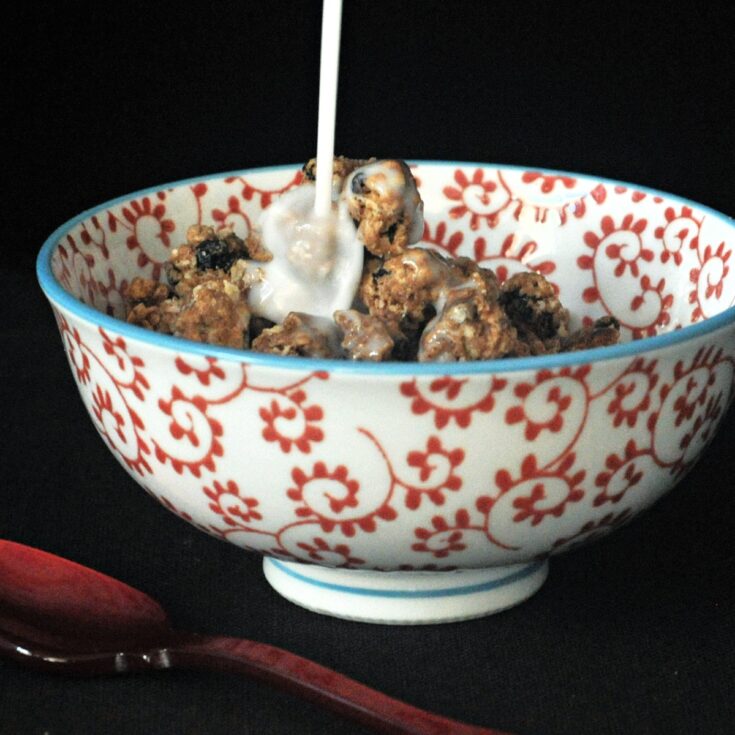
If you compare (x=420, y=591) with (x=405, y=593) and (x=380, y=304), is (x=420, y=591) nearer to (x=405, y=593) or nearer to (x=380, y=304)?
Result: (x=405, y=593)

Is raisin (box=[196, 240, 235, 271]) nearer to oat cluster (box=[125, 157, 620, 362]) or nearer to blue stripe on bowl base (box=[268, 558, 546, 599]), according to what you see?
oat cluster (box=[125, 157, 620, 362])

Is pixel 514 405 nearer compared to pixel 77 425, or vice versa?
pixel 514 405

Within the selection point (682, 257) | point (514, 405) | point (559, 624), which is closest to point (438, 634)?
point (559, 624)

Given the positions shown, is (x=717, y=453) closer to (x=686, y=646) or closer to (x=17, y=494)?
(x=686, y=646)

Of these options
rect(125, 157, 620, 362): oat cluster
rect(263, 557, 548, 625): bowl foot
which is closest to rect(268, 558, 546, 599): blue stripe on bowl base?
rect(263, 557, 548, 625): bowl foot

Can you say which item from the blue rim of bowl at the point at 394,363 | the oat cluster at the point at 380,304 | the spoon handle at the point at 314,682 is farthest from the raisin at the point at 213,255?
the spoon handle at the point at 314,682

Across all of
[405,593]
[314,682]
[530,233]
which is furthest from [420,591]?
[530,233]
